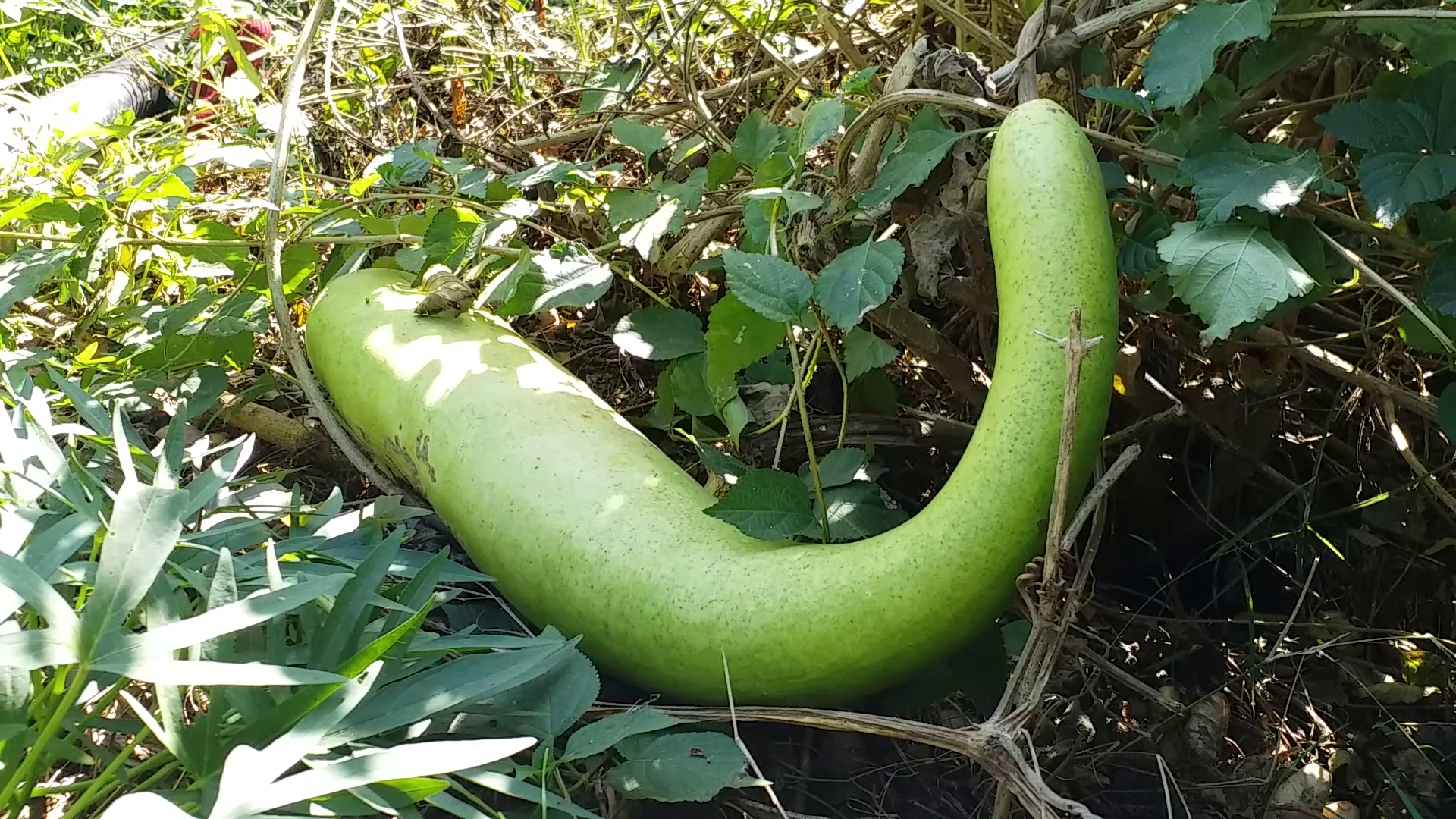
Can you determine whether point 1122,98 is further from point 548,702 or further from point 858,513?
point 548,702

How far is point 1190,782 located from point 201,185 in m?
1.93

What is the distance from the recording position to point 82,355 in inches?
55.1

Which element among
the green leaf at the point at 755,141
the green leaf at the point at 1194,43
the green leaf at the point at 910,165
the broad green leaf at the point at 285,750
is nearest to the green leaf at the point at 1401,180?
the green leaf at the point at 1194,43

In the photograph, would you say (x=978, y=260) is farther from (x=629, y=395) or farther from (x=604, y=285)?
(x=629, y=395)

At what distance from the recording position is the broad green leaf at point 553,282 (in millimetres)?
1204

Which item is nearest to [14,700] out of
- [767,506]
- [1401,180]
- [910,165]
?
[767,506]

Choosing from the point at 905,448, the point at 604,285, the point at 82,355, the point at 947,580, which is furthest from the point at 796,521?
the point at 82,355

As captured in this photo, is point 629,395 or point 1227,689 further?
point 629,395

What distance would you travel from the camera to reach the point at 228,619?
61cm

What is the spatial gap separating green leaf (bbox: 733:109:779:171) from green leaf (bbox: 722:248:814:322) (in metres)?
0.27

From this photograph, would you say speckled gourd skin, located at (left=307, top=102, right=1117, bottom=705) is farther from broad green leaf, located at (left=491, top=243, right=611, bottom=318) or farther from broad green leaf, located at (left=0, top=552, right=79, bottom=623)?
broad green leaf, located at (left=0, top=552, right=79, bottom=623)

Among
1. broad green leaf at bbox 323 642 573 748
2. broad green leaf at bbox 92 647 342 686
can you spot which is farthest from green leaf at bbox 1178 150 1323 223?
broad green leaf at bbox 92 647 342 686

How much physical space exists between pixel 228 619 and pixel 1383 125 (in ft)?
3.05

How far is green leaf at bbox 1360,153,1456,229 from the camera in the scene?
80cm
